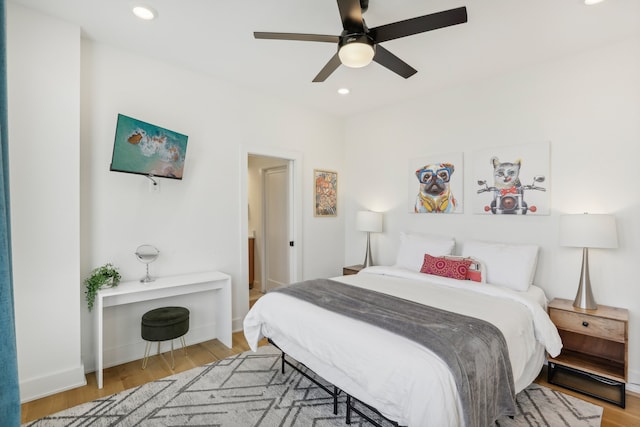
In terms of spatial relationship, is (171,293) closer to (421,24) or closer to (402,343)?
(402,343)

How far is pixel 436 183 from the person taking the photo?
12.7ft

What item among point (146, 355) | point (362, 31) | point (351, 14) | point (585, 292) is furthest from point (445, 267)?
point (146, 355)

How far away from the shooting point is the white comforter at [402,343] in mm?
1524

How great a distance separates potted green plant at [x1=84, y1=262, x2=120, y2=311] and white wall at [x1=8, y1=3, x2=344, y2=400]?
65mm

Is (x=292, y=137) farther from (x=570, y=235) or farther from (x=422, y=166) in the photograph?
(x=570, y=235)

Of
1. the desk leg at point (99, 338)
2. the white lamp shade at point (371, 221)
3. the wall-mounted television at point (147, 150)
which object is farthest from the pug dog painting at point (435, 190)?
the desk leg at point (99, 338)

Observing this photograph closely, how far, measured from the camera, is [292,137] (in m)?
4.32

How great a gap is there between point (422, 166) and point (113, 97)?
11.3 ft

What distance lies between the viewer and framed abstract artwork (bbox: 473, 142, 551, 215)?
10.1 feet

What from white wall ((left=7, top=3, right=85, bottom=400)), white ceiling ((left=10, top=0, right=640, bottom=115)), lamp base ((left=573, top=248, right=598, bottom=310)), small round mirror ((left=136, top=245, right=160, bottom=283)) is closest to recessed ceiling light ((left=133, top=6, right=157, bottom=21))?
white ceiling ((left=10, top=0, right=640, bottom=115))

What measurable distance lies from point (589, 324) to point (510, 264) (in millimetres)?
697

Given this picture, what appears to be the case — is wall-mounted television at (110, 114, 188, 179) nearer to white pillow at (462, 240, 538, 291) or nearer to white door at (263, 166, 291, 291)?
white door at (263, 166, 291, 291)

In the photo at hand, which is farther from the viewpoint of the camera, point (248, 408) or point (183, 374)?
point (183, 374)

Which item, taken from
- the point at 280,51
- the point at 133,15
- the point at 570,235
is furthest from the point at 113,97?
the point at 570,235
